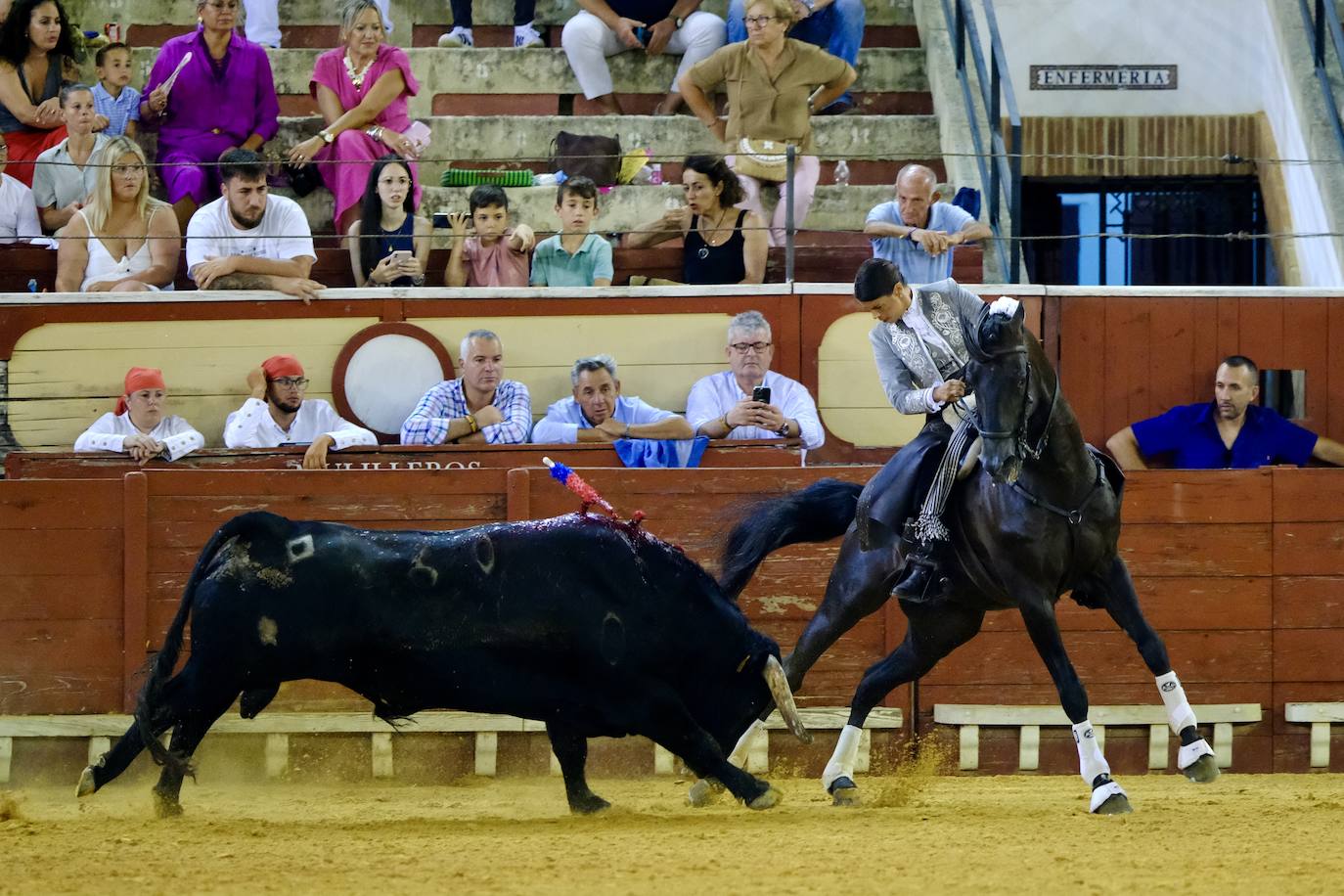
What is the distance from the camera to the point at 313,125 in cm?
1076

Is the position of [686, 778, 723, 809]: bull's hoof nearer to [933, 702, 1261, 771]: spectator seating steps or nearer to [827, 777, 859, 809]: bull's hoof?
[827, 777, 859, 809]: bull's hoof

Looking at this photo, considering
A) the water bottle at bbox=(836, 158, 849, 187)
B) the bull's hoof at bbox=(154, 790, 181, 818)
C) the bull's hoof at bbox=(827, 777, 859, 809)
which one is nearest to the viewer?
the bull's hoof at bbox=(154, 790, 181, 818)

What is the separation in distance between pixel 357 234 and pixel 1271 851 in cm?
517

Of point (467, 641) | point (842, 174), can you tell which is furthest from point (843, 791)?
point (842, 174)

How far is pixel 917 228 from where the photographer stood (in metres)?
9.36

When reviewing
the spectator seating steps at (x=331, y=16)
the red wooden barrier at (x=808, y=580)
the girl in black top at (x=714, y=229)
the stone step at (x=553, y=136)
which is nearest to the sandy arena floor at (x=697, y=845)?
the red wooden barrier at (x=808, y=580)

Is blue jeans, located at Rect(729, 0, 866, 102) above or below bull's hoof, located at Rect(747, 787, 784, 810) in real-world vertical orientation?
above

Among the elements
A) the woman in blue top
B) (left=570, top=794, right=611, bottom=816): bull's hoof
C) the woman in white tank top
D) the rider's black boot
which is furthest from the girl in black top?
(left=570, top=794, right=611, bottom=816): bull's hoof

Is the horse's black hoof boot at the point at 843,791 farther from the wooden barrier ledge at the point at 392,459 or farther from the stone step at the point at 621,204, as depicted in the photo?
the stone step at the point at 621,204

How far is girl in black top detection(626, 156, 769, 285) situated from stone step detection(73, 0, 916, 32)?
2629 mm

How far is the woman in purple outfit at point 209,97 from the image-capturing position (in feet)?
32.9

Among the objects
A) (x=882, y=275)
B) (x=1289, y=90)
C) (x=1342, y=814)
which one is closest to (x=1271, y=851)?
A: (x=1342, y=814)

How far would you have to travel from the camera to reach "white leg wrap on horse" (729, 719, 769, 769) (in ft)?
22.2

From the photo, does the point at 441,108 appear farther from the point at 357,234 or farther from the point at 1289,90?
the point at 1289,90
